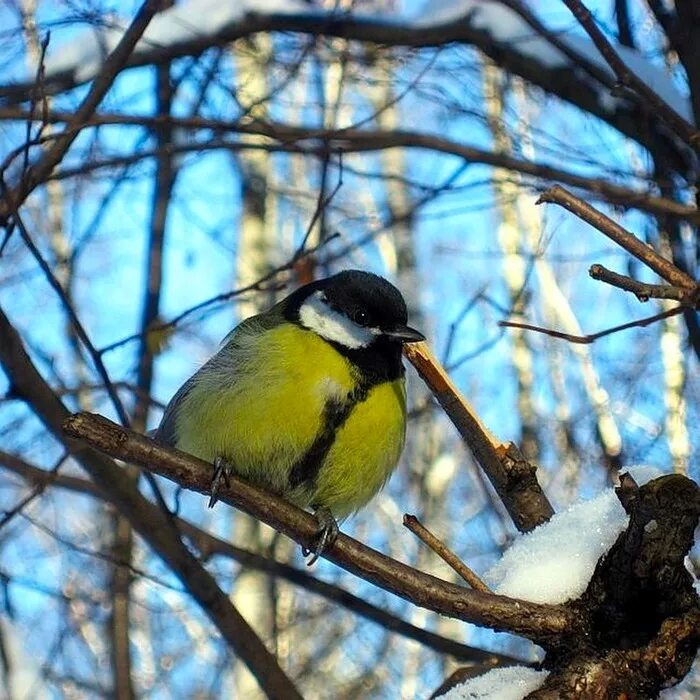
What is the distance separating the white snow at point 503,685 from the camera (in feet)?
4.97

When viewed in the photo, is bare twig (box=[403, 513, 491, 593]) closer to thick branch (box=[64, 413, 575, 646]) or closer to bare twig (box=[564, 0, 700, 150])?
thick branch (box=[64, 413, 575, 646])

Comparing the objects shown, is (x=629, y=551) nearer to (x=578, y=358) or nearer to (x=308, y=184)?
(x=578, y=358)

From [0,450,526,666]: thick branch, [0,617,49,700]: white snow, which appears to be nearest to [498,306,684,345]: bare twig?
[0,450,526,666]: thick branch

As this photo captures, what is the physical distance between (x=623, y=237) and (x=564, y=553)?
1.67 ft

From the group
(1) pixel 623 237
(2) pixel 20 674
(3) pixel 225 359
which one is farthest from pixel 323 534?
(2) pixel 20 674

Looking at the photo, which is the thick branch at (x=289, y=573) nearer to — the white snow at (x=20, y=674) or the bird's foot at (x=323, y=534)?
the bird's foot at (x=323, y=534)

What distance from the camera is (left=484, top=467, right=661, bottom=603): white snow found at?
1516 mm

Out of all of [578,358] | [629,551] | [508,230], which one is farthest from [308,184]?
[629,551]

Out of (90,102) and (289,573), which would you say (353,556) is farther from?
(90,102)

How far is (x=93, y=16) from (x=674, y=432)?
3614 mm

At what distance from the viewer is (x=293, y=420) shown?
2.14m

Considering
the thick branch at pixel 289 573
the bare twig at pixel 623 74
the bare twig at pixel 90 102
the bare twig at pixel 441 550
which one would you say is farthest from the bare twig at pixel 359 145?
the bare twig at pixel 441 550

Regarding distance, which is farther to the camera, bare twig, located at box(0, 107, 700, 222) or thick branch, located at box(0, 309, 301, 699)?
bare twig, located at box(0, 107, 700, 222)

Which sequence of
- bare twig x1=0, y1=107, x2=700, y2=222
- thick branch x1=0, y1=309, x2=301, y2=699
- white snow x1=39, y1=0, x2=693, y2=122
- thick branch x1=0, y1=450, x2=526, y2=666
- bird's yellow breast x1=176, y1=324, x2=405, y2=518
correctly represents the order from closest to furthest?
bird's yellow breast x1=176, y1=324, x2=405, y2=518 → thick branch x1=0, y1=309, x2=301, y2=699 → thick branch x1=0, y1=450, x2=526, y2=666 → bare twig x1=0, y1=107, x2=700, y2=222 → white snow x1=39, y1=0, x2=693, y2=122
